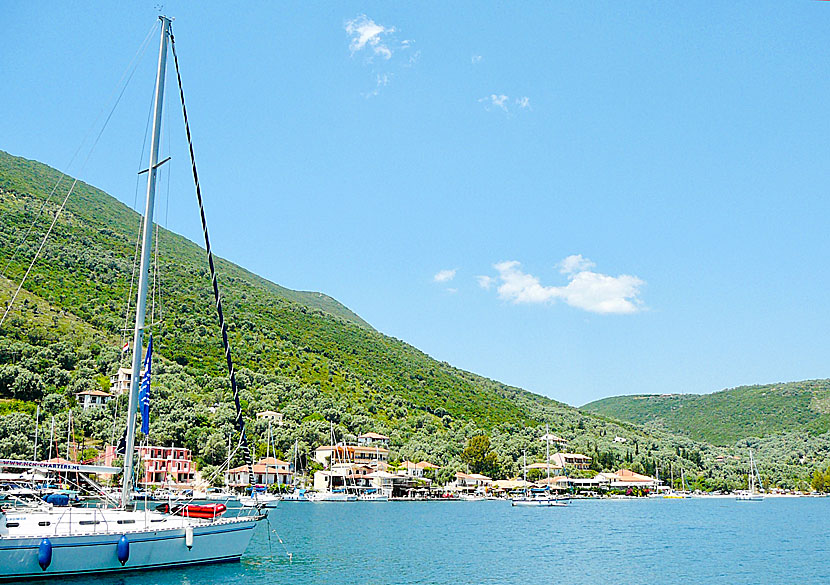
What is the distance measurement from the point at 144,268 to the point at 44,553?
866 cm

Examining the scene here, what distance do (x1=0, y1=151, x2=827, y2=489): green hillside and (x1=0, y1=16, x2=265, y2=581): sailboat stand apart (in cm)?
3632

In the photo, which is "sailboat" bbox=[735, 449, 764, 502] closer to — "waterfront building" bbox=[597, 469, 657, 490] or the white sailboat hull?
"waterfront building" bbox=[597, 469, 657, 490]

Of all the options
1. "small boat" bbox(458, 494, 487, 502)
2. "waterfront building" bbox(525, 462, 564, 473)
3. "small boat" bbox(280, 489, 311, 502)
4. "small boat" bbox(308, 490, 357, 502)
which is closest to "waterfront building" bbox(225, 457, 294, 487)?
"small boat" bbox(280, 489, 311, 502)

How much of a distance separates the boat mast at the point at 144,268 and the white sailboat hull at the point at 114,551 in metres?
1.64

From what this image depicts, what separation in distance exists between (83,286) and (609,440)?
98919 mm

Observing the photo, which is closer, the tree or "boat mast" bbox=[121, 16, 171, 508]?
"boat mast" bbox=[121, 16, 171, 508]

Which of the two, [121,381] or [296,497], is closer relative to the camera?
[121,381]

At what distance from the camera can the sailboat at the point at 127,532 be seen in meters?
19.1

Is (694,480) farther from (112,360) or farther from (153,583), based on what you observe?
(153,583)

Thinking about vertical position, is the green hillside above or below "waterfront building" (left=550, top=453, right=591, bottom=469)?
above

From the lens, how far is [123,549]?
66.0 feet

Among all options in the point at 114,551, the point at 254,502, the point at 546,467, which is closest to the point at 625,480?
the point at 546,467

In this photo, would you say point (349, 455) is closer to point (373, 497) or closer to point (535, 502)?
point (373, 497)

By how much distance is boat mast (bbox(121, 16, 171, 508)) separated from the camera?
845 inches
